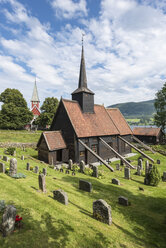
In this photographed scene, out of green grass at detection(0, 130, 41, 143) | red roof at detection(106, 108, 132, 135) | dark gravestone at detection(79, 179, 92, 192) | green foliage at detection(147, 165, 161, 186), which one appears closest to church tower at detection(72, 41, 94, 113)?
red roof at detection(106, 108, 132, 135)

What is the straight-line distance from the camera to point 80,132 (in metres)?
23.4

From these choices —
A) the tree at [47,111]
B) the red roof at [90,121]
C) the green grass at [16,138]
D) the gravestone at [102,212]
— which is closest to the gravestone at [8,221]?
the gravestone at [102,212]

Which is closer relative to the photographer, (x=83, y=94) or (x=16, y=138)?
(x=83, y=94)

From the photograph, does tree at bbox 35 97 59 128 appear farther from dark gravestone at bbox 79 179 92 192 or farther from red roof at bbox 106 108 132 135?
dark gravestone at bbox 79 179 92 192

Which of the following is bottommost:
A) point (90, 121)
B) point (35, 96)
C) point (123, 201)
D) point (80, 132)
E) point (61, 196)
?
point (123, 201)

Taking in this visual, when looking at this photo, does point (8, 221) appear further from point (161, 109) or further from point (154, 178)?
point (161, 109)

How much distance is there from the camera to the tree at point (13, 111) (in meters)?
47.5

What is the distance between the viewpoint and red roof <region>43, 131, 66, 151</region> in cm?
2188

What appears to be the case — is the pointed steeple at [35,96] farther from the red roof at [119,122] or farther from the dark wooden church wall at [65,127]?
the dark wooden church wall at [65,127]

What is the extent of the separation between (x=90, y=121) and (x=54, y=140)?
25.0 feet

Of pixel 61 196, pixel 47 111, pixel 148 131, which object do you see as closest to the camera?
pixel 61 196

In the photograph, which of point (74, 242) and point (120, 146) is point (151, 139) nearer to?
point (120, 146)

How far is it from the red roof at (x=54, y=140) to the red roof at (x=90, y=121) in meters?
3.10

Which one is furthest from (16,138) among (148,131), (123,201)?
(148,131)
